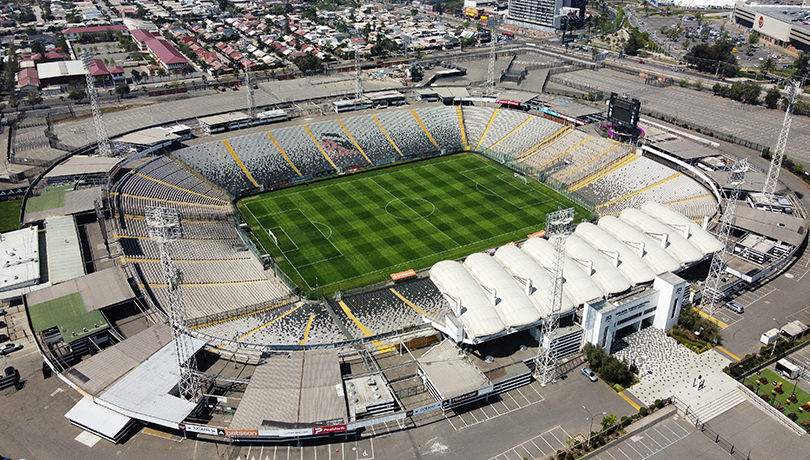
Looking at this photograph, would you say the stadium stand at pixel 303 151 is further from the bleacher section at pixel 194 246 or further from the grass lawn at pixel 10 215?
the grass lawn at pixel 10 215

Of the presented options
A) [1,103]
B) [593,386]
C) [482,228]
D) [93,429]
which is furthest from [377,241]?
[1,103]

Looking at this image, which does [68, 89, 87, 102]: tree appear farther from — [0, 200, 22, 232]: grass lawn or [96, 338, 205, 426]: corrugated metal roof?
[96, 338, 205, 426]: corrugated metal roof

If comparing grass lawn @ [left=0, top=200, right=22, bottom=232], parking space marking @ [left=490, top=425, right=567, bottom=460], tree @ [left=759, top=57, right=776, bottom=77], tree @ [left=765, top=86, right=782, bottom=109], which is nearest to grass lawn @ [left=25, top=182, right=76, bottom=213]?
grass lawn @ [left=0, top=200, right=22, bottom=232]

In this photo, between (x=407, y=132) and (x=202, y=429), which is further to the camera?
(x=407, y=132)

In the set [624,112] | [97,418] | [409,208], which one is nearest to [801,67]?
[624,112]

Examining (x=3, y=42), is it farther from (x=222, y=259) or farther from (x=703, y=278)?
(x=703, y=278)

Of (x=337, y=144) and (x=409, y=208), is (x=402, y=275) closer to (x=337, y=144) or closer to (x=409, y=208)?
(x=409, y=208)
